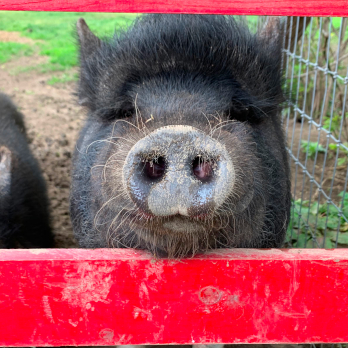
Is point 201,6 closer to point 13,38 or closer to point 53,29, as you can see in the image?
point 13,38

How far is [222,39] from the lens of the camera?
241 centimetres

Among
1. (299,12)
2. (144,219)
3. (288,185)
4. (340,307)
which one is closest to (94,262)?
(144,219)

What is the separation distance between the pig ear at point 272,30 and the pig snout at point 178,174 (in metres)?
1.45

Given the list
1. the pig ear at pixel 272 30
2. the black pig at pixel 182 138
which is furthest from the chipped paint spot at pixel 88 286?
the pig ear at pixel 272 30

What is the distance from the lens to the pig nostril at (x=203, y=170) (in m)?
1.66

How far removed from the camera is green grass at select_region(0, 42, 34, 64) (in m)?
12.6

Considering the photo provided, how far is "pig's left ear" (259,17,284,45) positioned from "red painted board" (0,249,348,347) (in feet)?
5.21

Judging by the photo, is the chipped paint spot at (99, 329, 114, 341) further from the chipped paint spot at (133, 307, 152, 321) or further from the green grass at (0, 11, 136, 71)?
the green grass at (0, 11, 136, 71)

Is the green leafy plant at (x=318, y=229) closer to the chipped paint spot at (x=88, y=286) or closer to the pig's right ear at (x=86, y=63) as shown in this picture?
the pig's right ear at (x=86, y=63)

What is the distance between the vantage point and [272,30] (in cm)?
294

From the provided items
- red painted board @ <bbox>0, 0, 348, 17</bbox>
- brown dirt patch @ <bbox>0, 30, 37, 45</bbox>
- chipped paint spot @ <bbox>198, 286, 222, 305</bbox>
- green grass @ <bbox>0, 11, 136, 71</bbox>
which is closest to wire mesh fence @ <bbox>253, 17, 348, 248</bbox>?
red painted board @ <bbox>0, 0, 348, 17</bbox>

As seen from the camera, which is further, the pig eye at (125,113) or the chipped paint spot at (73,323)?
the pig eye at (125,113)

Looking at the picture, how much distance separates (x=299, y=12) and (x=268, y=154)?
1033 millimetres

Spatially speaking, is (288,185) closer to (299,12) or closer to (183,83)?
(183,83)
